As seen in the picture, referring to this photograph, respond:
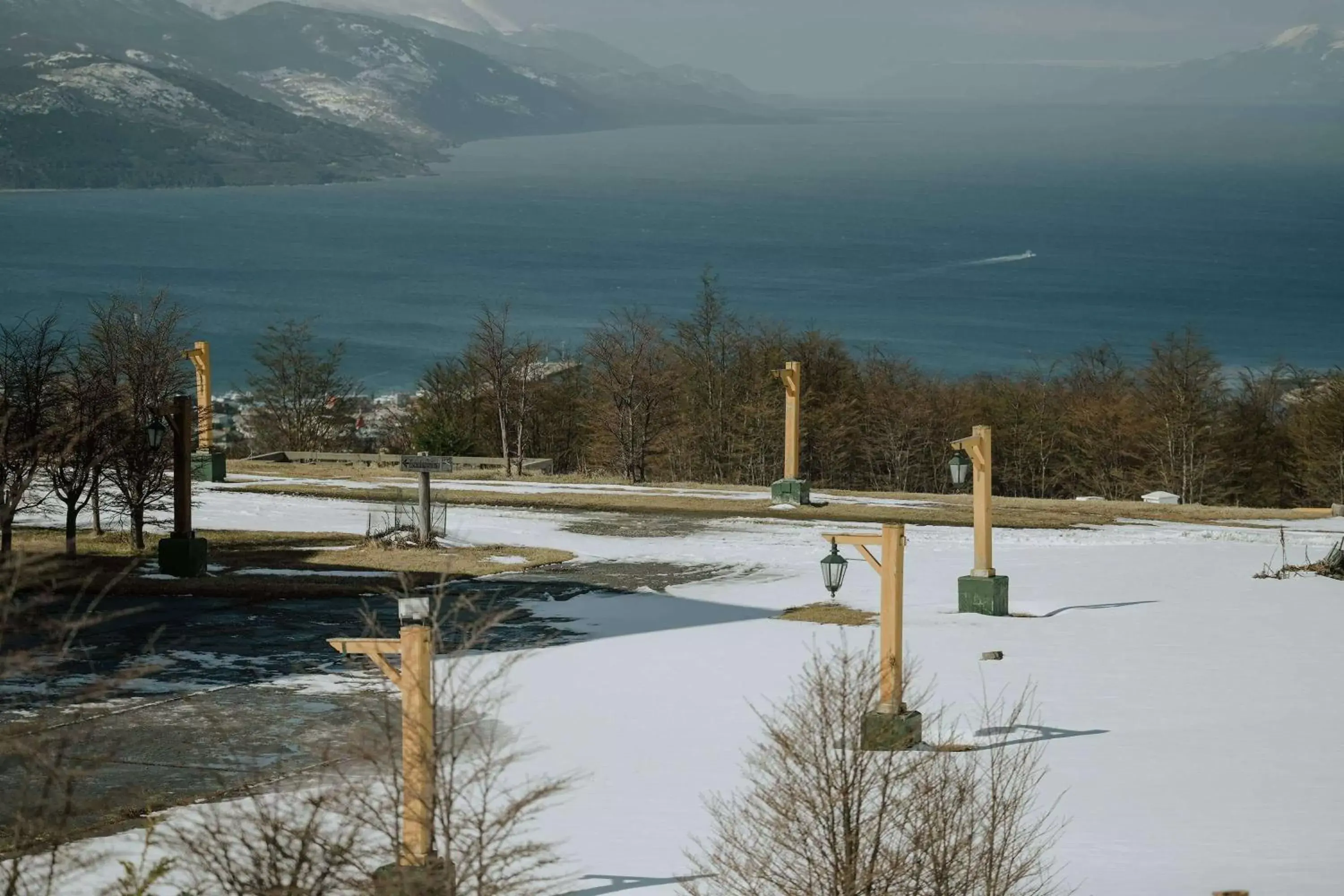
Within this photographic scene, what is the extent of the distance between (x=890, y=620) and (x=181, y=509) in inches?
577

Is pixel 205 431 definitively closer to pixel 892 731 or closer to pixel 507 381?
pixel 507 381

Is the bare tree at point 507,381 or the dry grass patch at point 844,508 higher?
the bare tree at point 507,381

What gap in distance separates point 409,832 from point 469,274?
6814 inches

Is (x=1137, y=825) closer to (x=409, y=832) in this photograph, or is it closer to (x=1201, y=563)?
(x=409, y=832)

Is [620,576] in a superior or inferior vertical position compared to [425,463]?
inferior

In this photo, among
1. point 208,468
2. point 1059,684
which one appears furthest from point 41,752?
point 208,468

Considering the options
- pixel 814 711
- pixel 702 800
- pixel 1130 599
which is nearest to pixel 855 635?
pixel 1130 599

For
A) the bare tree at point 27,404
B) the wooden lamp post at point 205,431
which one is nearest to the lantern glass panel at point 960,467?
the bare tree at point 27,404

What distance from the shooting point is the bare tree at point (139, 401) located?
30141 millimetres

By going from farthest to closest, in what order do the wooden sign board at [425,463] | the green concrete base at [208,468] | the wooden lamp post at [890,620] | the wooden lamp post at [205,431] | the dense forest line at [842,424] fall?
the dense forest line at [842,424] → the green concrete base at [208,468] → the wooden lamp post at [205,431] → the wooden sign board at [425,463] → the wooden lamp post at [890,620]

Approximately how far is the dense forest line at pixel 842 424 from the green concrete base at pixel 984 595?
28.8m

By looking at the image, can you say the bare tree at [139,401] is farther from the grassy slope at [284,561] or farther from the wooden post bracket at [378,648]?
the wooden post bracket at [378,648]

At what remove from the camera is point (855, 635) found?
2280 centimetres

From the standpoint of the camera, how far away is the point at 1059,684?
2019 centimetres
